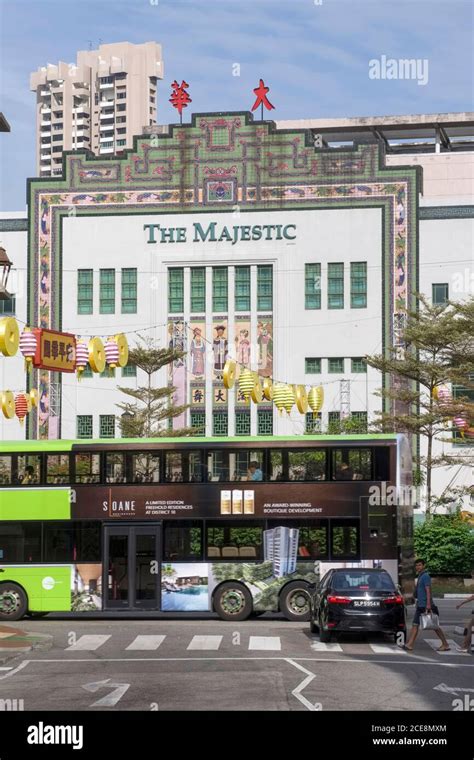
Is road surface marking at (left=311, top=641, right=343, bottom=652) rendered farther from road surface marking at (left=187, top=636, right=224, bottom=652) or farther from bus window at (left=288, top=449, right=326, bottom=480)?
bus window at (left=288, top=449, right=326, bottom=480)

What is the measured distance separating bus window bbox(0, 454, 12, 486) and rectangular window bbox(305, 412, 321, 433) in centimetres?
3155

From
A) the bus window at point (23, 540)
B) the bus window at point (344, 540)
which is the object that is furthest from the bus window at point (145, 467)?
the bus window at point (344, 540)

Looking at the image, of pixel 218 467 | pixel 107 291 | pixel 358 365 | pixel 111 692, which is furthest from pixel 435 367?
pixel 111 692

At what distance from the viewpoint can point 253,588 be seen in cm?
3306

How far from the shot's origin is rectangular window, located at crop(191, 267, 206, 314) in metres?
68.4

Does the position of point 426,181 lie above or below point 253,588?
above

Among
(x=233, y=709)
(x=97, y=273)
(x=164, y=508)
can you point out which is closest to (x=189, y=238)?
(x=97, y=273)

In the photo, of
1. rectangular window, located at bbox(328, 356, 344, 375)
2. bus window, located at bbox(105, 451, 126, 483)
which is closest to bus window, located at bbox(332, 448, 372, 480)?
bus window, located at bbox(105, 451, 126, 483)

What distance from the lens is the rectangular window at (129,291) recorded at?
68.6 metres

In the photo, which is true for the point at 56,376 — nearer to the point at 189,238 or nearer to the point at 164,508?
the point at 189,238

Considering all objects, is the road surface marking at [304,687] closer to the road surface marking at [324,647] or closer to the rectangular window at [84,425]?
the road surface marking at [324,647]

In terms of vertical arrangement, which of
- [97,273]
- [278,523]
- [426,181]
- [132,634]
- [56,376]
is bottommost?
[132,634]
